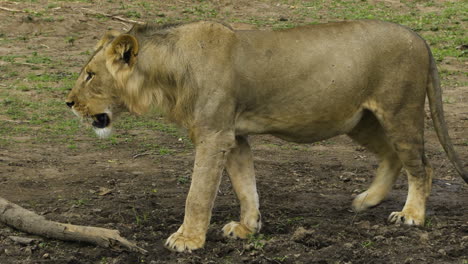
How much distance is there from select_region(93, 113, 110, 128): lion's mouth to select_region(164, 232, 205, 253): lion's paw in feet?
2.86

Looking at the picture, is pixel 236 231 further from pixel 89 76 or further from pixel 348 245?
pixel 89 76

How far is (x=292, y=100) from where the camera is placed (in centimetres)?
572

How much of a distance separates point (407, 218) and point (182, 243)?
5.33 feet

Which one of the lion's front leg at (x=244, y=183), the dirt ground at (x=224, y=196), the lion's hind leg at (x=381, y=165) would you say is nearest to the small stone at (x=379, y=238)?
the dirt ground at (x=224, y=196)

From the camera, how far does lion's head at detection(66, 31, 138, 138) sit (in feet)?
18.0

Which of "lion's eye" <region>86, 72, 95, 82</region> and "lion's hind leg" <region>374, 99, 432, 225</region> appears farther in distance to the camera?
"lion's hind leg" <region>374, 99, 432, 225</region>

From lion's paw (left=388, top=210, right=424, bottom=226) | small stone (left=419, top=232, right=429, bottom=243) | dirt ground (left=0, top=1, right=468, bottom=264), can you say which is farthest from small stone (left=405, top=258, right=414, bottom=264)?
lion's paw (left=388, top=210, right=424, bottom=226)

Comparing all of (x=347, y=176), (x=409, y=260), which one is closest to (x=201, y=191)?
(x=409, y=260)

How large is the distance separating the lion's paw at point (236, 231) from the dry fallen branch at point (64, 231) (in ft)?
2.01

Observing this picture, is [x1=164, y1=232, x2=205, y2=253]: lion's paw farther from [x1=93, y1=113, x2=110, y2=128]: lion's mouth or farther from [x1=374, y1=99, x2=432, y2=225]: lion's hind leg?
[x1=374, y1=99, x2=432, y2=225]: lion's hind leg

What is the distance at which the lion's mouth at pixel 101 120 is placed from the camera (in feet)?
18.7

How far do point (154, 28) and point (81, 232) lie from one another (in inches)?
53.6

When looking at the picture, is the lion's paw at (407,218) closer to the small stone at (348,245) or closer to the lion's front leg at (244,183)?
the small stone at (348,245)

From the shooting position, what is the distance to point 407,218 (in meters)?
6.02
